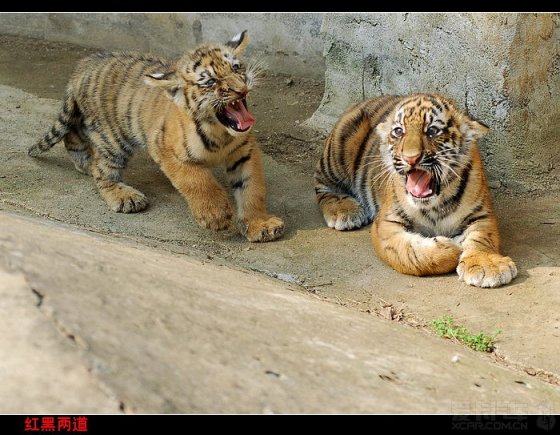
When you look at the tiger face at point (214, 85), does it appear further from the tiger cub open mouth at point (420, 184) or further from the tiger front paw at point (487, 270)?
the tiger front paw at point (487, 270)

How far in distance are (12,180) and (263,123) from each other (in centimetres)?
213

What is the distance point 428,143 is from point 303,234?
1098 millimetres

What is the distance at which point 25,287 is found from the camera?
2641 mm

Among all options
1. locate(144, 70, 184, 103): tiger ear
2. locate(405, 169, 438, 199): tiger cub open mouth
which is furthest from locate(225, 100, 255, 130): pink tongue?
locate(405, 169, 438, 199): tiger cub open mouth

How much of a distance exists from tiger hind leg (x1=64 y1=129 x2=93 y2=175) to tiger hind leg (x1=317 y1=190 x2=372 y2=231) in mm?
1692

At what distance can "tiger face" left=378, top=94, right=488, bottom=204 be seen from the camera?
14.6 ft

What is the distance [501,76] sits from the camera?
526cm

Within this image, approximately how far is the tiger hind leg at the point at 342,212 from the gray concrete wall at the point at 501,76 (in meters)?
0.89

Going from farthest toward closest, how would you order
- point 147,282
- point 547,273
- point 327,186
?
point 327,186, point 547,273, point 147,282

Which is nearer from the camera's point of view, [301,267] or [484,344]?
[484,344]

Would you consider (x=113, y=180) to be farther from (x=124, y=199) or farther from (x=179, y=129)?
(x=179, y=129)

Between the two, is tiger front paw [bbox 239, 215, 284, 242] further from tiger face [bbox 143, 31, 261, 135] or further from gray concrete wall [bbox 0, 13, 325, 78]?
gray concrete wall [bbox 0, 13, 325, 78]

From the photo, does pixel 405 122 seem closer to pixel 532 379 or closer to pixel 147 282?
pixel 532 379
